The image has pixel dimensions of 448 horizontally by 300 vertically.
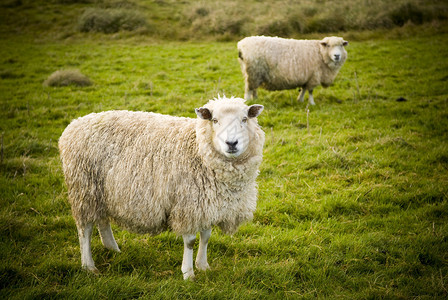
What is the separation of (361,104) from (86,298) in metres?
7.88

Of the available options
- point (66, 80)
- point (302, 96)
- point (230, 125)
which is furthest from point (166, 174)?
point (66, 80)

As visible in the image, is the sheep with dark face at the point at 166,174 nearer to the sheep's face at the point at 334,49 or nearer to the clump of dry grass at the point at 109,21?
the sheep's face at the point at 334,49

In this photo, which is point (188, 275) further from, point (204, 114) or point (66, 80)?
point (66, 80)

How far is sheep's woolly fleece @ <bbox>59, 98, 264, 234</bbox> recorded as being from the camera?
3.25 meters

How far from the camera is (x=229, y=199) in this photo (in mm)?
3322

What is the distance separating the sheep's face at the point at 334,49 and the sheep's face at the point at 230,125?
6573 millimetres

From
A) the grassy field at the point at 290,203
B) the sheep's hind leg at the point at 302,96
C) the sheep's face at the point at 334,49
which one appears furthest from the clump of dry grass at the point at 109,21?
the sheep's hind leg at the point at 302,96

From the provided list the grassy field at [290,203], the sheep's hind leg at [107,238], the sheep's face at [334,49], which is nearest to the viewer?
the grassy field at [290,203]

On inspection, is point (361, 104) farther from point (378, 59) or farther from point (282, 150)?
point (378, 59)

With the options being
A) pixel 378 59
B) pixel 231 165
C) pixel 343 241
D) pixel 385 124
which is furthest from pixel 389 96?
pixel 231 165

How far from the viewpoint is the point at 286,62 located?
8.84 m

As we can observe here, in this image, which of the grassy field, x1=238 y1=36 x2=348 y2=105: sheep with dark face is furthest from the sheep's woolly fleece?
x1=238 y1=36 x2=348 y2=105: sheep with dark face

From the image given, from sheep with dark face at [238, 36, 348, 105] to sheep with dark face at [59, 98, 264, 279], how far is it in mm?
5705

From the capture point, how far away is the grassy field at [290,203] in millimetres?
3154
